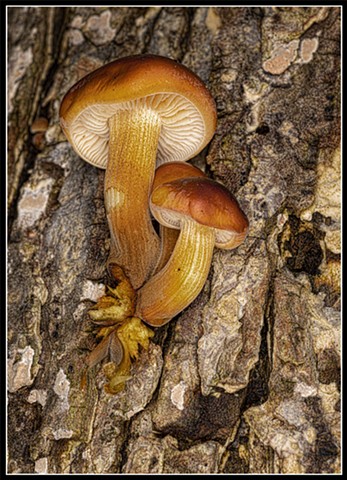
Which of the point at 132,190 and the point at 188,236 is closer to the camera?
the point at 188,236

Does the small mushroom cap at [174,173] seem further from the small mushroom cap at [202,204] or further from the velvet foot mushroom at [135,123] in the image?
the small mushroom cap at [202,204]

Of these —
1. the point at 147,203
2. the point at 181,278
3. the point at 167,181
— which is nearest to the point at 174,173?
the point at 167,181

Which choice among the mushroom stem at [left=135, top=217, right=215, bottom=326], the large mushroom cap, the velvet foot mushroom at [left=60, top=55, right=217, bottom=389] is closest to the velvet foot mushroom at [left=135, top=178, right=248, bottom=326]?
the mushroom stem at [left=135, top=217, right=215, bottom=326]

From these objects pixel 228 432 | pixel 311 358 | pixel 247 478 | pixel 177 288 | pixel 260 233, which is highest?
pixel 260 233

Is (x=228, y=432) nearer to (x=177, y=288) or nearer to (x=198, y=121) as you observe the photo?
(x=177, y=288)

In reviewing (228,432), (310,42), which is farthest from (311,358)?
(310,42)

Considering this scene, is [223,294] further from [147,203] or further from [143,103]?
[143,103]

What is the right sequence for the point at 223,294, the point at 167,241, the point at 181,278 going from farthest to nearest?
the point at 167,241
the point at 223,294
the point at 181,278

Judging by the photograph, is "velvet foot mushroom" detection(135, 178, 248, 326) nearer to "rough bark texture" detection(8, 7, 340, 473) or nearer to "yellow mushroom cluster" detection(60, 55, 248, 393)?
"yellow mushroom cluster" detection(60, 55, 248, 393)
